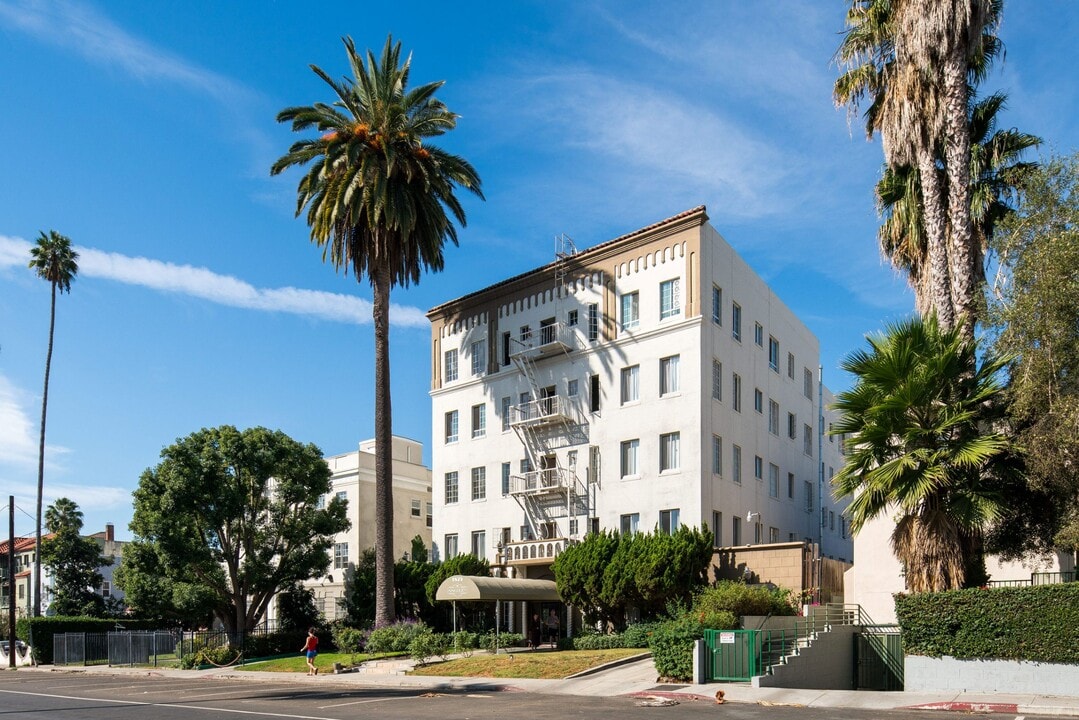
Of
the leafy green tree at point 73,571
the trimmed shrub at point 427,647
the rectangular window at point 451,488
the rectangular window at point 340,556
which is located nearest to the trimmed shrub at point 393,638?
the trimmed shrub at point 427,647

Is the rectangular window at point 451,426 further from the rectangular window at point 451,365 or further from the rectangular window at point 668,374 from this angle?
the rectangular window at point 668,374

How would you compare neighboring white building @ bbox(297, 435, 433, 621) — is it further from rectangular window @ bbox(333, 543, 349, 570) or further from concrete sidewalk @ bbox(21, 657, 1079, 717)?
concrete sidewalk @ bbox(21, 657, 1079, 717)

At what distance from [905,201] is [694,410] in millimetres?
13078

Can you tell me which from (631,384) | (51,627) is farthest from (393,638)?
(51,627)

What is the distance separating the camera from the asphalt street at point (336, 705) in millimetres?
21953

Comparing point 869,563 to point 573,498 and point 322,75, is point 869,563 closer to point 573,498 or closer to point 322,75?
point 573,498

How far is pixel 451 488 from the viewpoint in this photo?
5109 centimetres

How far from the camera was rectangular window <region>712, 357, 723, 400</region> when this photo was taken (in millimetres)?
42812

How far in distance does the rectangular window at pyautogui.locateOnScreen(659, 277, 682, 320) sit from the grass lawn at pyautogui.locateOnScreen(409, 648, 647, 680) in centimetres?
1446

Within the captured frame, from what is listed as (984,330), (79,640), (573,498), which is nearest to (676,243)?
(573,498)

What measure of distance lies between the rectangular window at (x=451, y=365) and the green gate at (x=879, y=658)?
2654 centimetres

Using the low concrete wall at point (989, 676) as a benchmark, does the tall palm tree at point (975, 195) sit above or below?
above

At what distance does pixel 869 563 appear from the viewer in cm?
3603

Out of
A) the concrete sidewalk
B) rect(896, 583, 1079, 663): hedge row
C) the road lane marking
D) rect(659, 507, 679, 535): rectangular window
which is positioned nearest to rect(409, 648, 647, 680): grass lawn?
the concrete sidewalk
